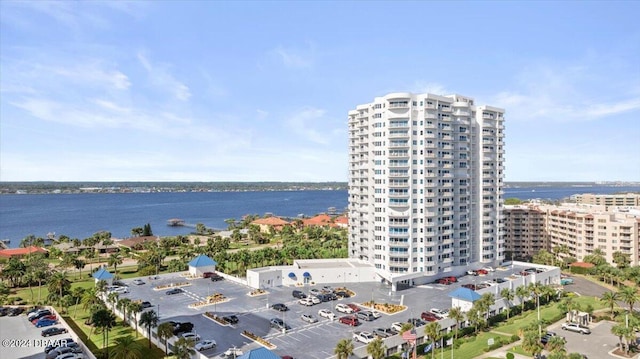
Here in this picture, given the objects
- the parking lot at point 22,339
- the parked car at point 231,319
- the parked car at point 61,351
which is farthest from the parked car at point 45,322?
the parked car at point 231,319

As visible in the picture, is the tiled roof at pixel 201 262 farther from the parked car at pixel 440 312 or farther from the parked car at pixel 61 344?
the parked car at pixel 440 312

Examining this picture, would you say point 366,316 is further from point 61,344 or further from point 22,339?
point 22,339

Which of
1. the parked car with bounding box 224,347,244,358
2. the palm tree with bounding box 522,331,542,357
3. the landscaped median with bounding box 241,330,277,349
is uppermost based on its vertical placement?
the palm tree with bounding box 522,331,542,357

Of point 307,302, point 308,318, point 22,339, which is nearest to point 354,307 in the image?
point 307,302

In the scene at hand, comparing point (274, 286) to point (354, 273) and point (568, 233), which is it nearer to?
point (354, 273)

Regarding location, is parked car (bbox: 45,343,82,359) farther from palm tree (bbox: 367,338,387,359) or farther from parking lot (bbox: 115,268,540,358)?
palm tree (bbox: 367,338,387,359)

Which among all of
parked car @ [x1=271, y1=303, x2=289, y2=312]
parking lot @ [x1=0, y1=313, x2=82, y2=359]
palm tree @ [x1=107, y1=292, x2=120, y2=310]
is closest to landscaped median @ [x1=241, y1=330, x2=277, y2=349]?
parked car @ [x1=271, y1=303, x2=289, y2=312]
